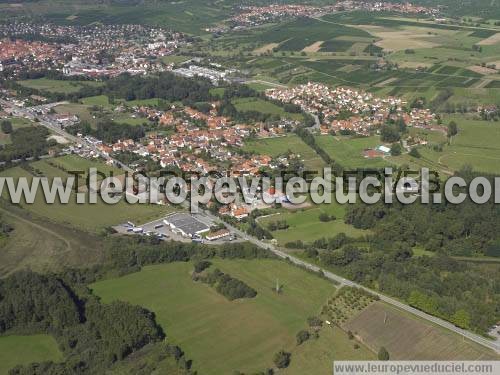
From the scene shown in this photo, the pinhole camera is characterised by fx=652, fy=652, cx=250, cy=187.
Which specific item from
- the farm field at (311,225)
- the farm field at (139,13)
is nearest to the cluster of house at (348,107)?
the farm field at (311,225)

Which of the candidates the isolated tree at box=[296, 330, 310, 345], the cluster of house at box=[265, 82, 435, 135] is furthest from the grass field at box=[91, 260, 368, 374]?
the cluster of house at box=[265, 82, 435, 135]

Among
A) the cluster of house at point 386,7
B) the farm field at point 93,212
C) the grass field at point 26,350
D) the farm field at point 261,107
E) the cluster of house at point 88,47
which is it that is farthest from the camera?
the cluster of house at point 386,7

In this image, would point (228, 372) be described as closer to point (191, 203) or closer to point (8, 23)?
point (191, 203)

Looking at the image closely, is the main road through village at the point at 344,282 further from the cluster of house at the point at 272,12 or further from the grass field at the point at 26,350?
the cluster of house at the point at 272,12

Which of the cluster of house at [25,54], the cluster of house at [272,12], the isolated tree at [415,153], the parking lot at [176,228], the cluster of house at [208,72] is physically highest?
the cluster of house at [272,12]

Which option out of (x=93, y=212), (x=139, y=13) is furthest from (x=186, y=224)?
(x=139, y=13)

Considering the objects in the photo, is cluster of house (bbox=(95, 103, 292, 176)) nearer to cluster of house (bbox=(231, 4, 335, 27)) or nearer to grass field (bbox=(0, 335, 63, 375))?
grass field (bbox=(0, 335, 63, 375))
